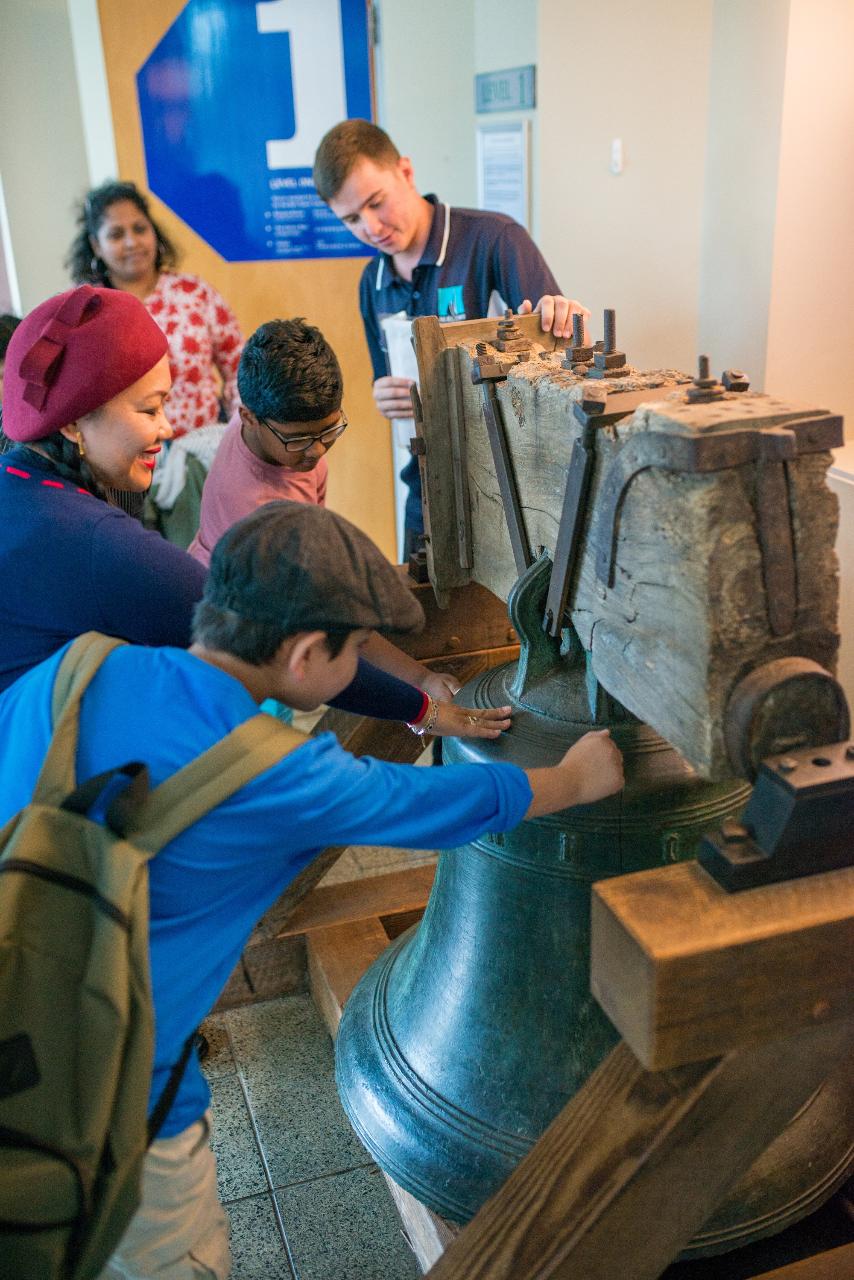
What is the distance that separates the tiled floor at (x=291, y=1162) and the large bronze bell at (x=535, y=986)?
0.42m

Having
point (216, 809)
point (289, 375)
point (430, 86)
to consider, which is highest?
point (430, 86)

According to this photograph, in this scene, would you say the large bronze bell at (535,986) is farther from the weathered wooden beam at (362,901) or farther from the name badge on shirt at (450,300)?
the name badge on shirt at (450,300)

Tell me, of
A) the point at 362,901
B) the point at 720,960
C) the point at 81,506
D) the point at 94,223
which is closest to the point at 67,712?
the point at 81,506

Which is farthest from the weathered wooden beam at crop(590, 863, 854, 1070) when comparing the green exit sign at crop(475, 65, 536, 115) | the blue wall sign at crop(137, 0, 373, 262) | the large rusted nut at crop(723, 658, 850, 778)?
the blue wall sign at crop(137, 0, 373, 262)

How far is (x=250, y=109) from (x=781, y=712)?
409 cm

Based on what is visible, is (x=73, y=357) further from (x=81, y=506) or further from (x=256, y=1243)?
(x=256, y=1243)

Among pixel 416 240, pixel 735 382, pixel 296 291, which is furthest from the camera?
pixel 296 291

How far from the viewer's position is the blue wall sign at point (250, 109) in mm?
4367

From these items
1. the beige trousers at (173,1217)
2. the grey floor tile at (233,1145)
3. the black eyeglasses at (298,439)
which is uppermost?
the black eyeglasses at (298,439)

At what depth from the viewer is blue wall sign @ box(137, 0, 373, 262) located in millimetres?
4367

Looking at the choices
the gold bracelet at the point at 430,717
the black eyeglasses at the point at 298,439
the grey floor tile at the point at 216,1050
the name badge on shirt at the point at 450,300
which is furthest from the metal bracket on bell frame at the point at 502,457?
the grey floor tile at the point at 216,1050

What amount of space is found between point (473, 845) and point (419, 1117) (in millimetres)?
422

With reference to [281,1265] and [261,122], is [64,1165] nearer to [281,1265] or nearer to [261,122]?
[281,1265]

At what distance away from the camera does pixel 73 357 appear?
168 centimetres
